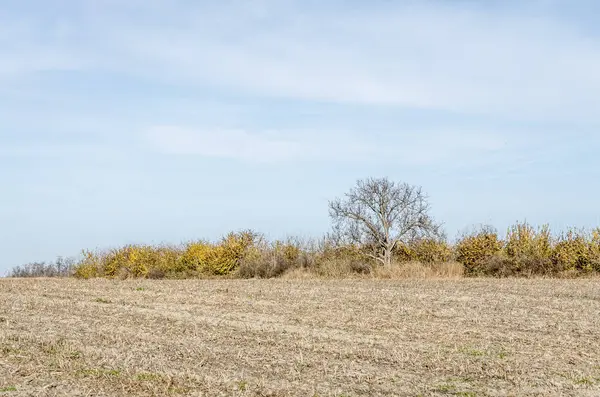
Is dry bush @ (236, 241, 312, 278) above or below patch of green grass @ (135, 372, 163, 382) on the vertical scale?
above

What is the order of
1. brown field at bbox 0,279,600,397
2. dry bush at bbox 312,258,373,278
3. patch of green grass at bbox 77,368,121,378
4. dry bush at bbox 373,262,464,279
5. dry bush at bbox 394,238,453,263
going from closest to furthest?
brown field at bbox 0,279,600,397 → patch of green grass at bbox 77,368,121,378 → dry bush at bbox 373,262,464,279 → dry bush at bbox 312,258,373,278 → dry bush at bbox 394,238,453,263

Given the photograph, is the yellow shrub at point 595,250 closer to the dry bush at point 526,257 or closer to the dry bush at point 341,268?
the dry bush at point 526,257

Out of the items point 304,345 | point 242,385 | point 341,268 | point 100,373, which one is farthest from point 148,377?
point 341,268

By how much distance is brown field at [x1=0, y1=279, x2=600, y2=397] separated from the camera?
953cm

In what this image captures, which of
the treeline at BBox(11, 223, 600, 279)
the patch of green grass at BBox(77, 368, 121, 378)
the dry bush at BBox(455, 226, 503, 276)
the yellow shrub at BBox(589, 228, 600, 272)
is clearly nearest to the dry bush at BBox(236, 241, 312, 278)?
the treeline at BBox(11, 223, 600, 279)

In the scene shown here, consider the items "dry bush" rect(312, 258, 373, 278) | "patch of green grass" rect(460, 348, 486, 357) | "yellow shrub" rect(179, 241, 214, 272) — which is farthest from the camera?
"yellow shrub" rect(179, 241, 214, 272)

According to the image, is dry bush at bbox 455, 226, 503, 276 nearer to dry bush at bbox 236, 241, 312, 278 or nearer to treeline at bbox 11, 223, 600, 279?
treeline at bbox 11, 223, 600, 279

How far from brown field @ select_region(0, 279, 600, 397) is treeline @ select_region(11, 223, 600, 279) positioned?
38.2 ft

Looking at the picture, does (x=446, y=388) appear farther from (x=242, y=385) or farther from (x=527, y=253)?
(x=527, y=253)

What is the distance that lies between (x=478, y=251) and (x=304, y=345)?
24.6 metres

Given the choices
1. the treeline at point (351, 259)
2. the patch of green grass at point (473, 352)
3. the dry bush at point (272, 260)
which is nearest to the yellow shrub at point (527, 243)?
the treeline at point (351, 259)

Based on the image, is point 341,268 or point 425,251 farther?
point 425,251

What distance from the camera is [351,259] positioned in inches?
1502

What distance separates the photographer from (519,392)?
9.28m
